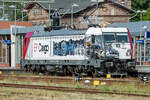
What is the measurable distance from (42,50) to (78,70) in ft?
11.6

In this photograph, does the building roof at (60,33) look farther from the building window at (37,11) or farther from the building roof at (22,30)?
the building window at (37,11)

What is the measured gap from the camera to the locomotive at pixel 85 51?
2597cm

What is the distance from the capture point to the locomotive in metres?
26.0

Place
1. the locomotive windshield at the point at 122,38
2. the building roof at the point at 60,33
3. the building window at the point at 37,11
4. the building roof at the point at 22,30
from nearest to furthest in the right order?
the locomotive windshield at the point at 122,38 < the building roof at the point at 60,33 < the building roof at the point at 22,30 < the building window at the point at 37,11

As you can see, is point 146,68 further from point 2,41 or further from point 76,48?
point 2,41

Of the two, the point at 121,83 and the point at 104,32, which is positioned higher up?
the point at 104,32

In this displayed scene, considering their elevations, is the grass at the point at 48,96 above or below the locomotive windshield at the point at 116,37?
below

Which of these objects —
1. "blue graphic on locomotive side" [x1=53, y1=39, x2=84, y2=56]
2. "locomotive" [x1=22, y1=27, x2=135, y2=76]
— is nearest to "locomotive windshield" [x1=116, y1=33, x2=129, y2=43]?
"locomotive" [x1=22, y1=27, x2=135, y2=76]

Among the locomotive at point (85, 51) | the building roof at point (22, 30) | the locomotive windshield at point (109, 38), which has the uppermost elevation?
the building roof at point (22, 30)

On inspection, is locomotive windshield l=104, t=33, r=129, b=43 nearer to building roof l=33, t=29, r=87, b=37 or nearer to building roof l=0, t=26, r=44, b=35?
building roof l=33, t=29, r=87, b=37

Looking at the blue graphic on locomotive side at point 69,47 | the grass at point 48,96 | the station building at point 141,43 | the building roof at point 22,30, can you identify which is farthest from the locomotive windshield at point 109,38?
the building roof at point 22,30

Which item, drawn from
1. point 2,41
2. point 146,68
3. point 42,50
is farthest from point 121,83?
point 2,41

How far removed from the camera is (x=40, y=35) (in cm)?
3019

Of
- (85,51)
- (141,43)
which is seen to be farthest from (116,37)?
(141,43)
